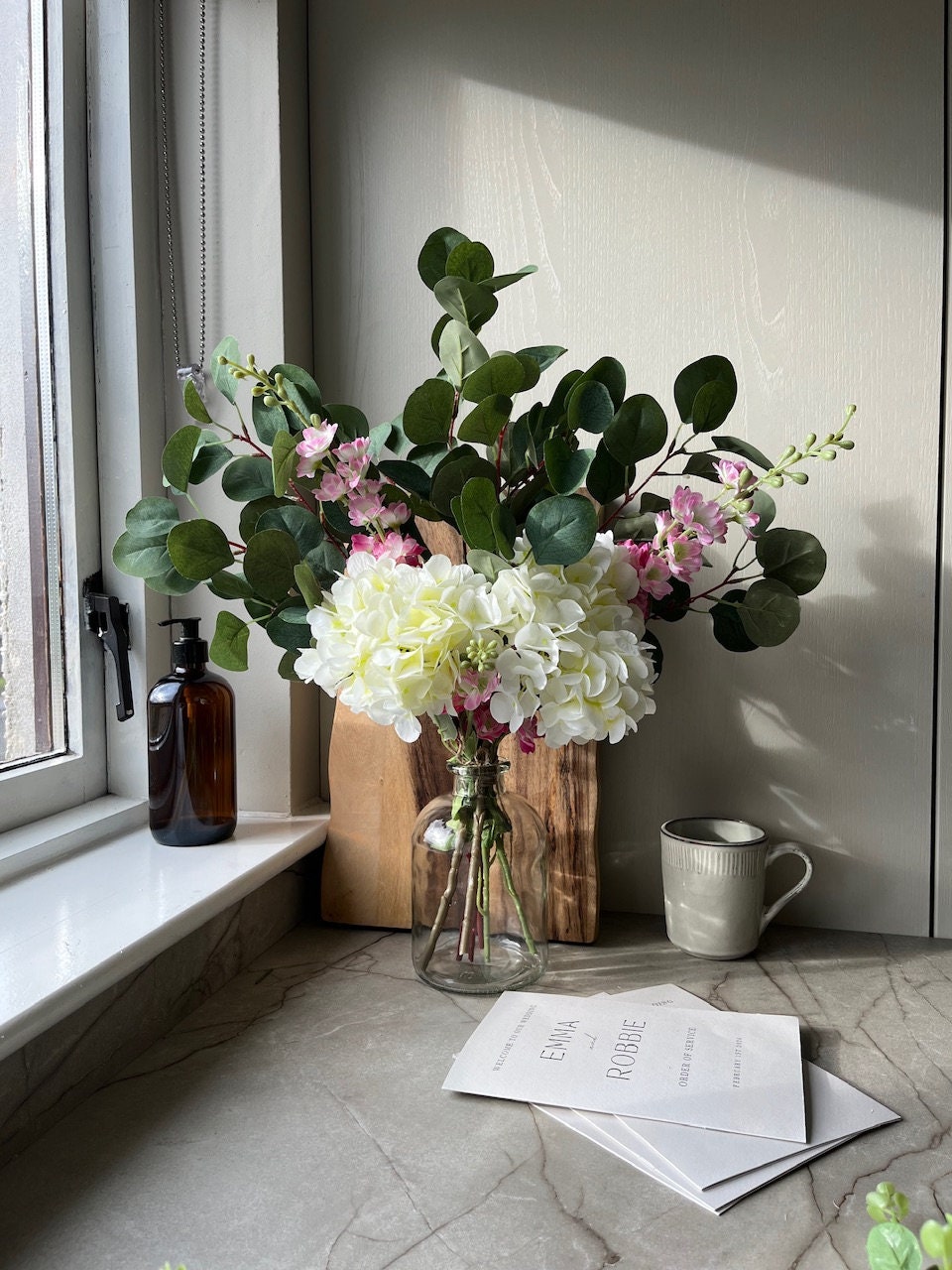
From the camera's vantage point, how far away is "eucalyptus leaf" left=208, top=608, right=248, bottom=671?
97 cm

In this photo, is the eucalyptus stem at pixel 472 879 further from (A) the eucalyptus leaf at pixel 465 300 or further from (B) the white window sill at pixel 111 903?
(A) the eucalyptus leaf at pixel 465 300

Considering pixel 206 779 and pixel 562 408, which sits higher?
pixel 562 408

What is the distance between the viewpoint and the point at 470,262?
89 centimetres

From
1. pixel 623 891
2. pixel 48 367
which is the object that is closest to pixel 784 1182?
pixel 623 891

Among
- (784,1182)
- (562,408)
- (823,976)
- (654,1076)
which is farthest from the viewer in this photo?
(823,976)

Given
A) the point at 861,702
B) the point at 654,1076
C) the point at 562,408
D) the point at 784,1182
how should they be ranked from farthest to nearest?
1. the point at 861,702
2. the point at 562,408
3. the point at 654,1076
4. the point at 784,1182

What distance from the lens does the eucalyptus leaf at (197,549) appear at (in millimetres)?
928

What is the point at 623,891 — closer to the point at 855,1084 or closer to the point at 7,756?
the point at 855,1084

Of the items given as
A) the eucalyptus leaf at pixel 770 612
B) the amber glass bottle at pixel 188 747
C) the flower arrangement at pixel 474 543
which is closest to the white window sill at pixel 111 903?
the amber glass bottle at pixel 188 747

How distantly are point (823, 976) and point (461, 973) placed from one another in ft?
1.20

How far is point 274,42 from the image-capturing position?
121 cm

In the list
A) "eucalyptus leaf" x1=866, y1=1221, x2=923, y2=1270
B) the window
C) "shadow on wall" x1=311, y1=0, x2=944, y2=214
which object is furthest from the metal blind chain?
"eucalyptus leaf" x1=866, y1=1221, x2=923, y2=1270

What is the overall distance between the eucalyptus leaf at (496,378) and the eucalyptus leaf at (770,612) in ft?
1.05

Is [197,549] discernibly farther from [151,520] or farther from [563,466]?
[563,466]
